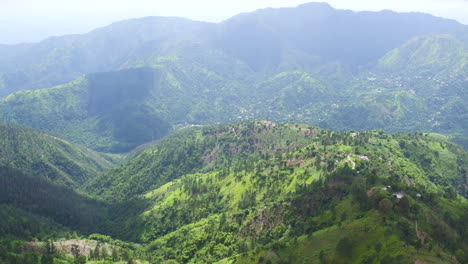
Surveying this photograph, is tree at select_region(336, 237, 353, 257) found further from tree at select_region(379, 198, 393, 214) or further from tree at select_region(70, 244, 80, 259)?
tree at select_region(70, 244, 80, 259)

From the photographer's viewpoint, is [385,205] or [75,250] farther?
[75,250]

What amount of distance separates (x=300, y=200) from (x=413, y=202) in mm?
53526

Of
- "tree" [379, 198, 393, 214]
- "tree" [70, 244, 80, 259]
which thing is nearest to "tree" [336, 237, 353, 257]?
"tree" [379, 198, 393, 214]

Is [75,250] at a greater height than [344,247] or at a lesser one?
lesser

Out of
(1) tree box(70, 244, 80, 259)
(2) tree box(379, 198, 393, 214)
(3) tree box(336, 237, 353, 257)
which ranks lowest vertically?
(1) tree box(70, 244, 80, 259)

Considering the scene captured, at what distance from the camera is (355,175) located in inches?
6599

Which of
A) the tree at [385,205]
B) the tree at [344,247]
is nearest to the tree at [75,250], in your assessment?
the tree at [344,247]

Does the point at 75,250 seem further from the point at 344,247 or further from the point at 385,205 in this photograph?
the point at 385,205

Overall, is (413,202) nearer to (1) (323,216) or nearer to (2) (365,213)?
(2) (365,213)

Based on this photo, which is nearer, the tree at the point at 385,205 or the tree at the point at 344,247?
the tree at the point at 344,247

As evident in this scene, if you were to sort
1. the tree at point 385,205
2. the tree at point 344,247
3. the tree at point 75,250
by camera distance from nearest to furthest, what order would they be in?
1. the tree at point 344,247
2. the tree at point 385,205
3. the tree at point 75,250

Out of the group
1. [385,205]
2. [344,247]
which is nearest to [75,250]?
[344,247]

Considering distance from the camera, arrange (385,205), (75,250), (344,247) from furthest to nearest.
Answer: (75,250)
(385,205)
(344,247)

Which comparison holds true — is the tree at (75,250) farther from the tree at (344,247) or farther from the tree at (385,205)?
the tree at (385,205)
